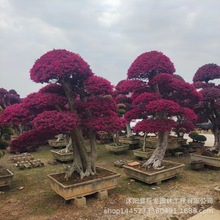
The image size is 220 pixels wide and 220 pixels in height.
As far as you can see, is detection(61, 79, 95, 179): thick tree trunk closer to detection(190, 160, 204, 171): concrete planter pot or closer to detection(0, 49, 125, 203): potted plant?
detection(0, 49, 125, 203): potted plant

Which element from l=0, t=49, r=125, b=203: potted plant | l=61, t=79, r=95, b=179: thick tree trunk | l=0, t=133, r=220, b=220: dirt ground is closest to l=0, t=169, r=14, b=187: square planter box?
l=0, t=133, r=220, b=220: dirt ground

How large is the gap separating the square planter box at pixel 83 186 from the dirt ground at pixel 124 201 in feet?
0.90

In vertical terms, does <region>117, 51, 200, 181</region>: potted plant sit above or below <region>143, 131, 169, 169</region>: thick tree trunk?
above

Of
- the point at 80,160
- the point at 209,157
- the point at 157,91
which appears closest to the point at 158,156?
the point at 157,91

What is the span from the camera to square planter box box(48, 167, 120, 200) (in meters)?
6.10

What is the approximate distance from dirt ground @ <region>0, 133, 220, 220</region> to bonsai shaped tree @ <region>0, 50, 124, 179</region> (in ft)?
3.46

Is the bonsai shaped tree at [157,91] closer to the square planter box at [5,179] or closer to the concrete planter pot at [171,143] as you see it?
the concrete planter pot at [171,143]

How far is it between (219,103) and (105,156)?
6.09 m

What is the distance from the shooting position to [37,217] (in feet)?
18.4

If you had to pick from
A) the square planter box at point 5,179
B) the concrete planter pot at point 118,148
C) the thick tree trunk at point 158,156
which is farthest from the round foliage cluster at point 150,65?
the concrete planter pot at point 118,148

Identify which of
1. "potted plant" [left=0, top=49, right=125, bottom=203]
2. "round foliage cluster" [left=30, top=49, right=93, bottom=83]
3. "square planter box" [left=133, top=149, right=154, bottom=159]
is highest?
"round foliage cluster" [left=30, top=49, right=93, bottom=83]

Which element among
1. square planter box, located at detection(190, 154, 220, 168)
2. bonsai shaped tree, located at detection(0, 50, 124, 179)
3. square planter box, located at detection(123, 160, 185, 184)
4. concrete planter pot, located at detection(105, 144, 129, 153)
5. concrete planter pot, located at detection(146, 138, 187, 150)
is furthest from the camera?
concrete planter pot, located at detection(105, 144, 129, 153)

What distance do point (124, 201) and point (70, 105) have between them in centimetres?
295

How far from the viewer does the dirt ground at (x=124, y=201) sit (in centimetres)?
562
